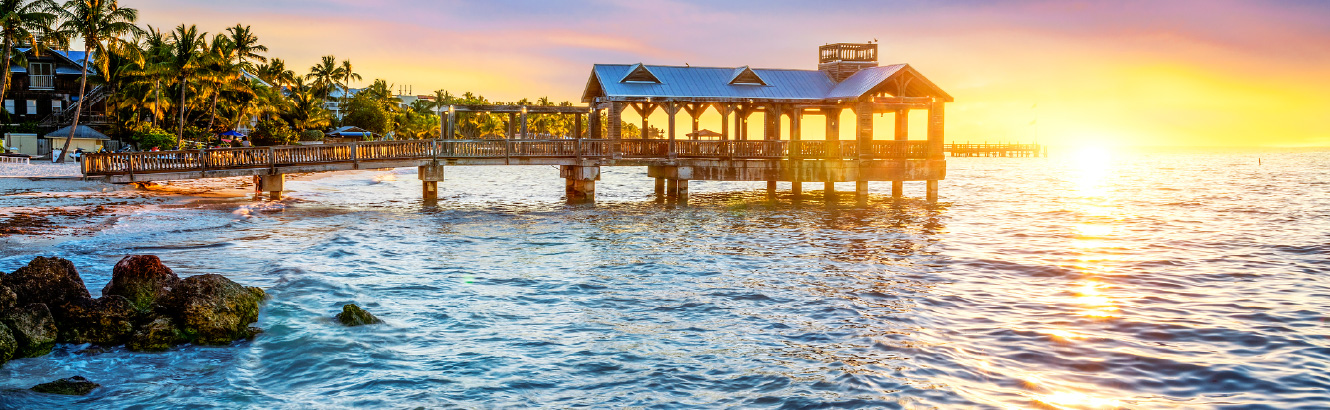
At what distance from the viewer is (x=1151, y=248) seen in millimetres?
24828

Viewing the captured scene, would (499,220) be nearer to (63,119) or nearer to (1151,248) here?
(1151,248)

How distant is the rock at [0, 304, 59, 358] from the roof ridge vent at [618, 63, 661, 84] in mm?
26680

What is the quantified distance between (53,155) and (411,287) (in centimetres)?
4540

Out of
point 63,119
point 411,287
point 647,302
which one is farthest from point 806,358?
point 63,119

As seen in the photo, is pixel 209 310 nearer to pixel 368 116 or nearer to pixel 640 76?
pixel 640 76

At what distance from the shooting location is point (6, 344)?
1075 cm

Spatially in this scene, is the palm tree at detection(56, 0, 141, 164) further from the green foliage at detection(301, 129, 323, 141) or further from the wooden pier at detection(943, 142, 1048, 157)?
the wooden pier at detection(943, 142, 1048, 157)

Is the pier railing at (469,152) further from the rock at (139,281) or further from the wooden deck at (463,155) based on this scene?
the rock at (139,281)

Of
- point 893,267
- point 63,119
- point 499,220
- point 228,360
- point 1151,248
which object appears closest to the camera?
point 228,360

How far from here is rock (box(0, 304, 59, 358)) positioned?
1109 centimetres

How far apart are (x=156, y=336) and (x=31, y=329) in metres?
1.32

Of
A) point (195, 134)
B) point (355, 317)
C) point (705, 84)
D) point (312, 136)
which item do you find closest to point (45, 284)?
point (355, 317)

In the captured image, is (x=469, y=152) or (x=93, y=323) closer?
(x=93, y=323)

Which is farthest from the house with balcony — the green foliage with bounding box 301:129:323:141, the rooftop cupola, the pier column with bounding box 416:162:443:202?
the rooftop cupola
